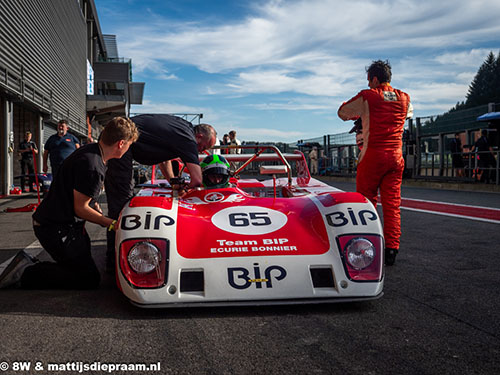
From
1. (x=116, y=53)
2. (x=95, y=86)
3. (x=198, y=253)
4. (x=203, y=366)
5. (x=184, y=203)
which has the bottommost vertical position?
(x=203, y=366)

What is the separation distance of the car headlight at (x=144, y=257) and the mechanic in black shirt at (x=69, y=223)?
500 millimetres

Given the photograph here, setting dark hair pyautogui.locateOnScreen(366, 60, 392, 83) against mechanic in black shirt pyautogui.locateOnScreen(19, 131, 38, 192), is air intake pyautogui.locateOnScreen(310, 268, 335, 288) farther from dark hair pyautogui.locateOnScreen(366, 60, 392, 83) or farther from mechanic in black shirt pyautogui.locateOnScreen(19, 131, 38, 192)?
mechanic in black shirt pyautogui.locateOnScreen(19, 131, 38, 192)

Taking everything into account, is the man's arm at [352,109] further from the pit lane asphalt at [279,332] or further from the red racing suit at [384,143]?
the pit lane asphalt at [279,332]

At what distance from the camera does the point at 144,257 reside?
303 centimetres

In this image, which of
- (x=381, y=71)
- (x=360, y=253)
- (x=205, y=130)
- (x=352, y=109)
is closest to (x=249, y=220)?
(x=360, y=253)

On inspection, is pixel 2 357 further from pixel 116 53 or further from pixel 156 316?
pixel 116 53

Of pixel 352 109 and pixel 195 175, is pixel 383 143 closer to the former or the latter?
pixel 352 109

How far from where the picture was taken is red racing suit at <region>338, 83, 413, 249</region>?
4297 millimetres

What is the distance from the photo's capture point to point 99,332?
2627 mm

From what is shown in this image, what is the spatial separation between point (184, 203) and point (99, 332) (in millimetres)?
1320

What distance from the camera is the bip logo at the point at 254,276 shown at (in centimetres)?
293

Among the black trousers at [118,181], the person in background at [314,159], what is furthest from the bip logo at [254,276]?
the person in background at [314,159]

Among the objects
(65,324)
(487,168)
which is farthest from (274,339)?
(487,168)

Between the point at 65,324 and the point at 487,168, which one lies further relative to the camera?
the point at 487,168
